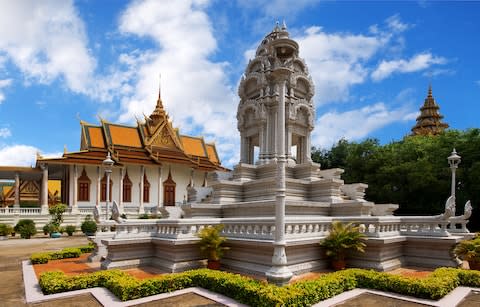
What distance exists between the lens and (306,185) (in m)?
17.0

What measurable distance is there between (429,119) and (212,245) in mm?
57852

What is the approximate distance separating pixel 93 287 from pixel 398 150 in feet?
98.6

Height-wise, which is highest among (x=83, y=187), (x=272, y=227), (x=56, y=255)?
(x=83, y=187)

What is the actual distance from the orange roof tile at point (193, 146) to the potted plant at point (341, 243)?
36969mm

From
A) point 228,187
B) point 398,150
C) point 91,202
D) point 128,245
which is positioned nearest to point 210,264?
point 128,245

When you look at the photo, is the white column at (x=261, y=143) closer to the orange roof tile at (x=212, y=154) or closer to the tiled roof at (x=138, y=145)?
the tiled roof at (x=138, y=145)

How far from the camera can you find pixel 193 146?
48.3m

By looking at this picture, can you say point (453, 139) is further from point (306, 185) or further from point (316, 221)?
point (316, 221)

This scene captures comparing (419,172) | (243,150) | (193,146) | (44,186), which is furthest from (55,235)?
(419,172)

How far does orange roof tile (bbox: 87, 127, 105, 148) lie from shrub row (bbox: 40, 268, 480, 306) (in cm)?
3083

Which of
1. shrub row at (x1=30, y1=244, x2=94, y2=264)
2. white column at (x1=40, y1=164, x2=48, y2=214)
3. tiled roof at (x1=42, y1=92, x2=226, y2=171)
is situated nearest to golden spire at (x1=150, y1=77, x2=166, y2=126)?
tiled roof at (x1=42, y1=92, x2=226, y2=171)

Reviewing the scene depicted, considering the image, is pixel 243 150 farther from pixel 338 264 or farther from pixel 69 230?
pixel 69 230

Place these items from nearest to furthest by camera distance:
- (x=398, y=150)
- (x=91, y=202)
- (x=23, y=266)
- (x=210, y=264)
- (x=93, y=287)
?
(x=93, y=287) < (x=210, y=264) < (x=23, y=266) < (x=398, y=150) < (x=91, y=202)

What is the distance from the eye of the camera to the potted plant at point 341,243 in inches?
431
